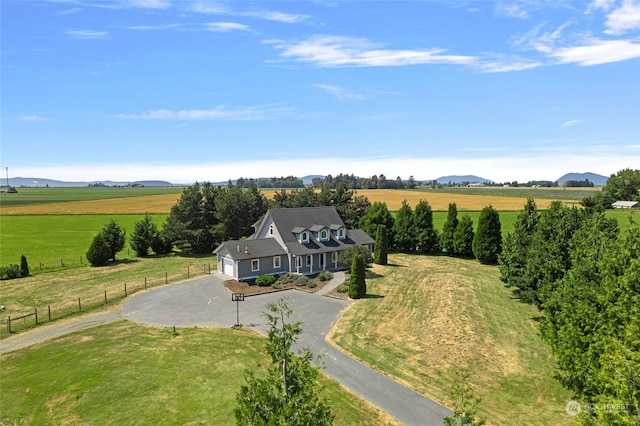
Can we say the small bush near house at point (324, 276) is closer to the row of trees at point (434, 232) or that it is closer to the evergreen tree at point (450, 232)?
the row of trees at point (434, 232)

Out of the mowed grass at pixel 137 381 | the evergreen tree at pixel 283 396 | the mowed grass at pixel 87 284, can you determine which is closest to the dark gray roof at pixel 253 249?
the mowed grass at pixel 87 284

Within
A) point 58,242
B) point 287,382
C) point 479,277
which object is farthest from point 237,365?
point 58,242

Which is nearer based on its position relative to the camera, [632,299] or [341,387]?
[632,299]

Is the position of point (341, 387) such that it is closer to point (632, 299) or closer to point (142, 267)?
point (632, 299)

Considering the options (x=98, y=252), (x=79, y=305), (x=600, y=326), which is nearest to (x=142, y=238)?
(x=98, y=252)
